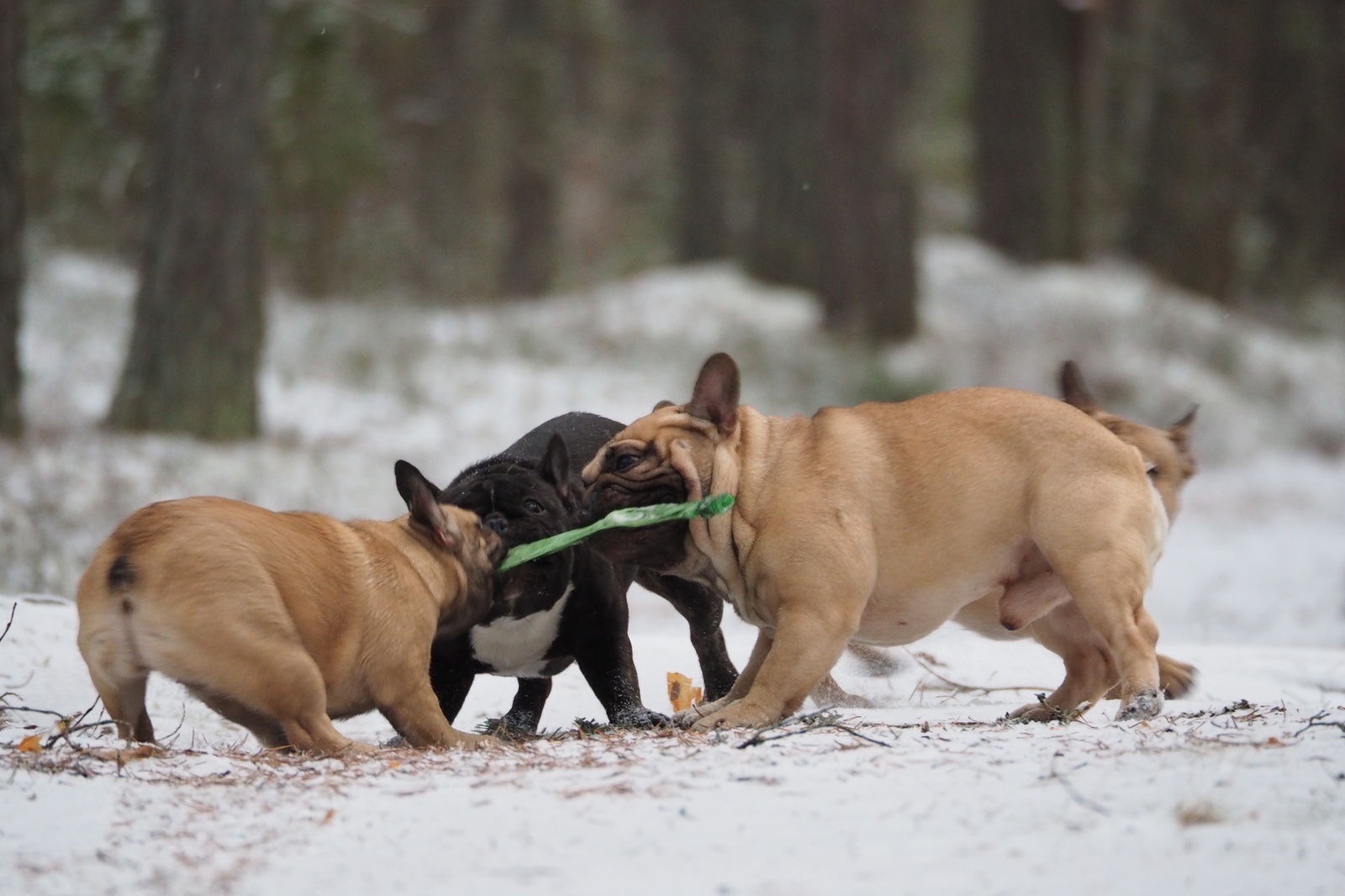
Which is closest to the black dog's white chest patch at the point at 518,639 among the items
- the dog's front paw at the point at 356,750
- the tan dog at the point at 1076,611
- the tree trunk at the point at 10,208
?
the dog's front paw at the point at 356,750

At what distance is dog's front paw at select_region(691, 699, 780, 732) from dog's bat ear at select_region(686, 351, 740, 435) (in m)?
1.12

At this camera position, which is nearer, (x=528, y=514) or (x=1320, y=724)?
(x=1320, y=724)

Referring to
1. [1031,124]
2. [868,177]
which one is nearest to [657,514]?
[868,177]

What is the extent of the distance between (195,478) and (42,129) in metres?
14.3

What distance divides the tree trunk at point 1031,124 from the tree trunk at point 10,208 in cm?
1581

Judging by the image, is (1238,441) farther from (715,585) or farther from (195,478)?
(715,585)

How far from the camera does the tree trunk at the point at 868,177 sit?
18.9 m

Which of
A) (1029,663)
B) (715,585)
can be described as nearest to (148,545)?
(715,585)

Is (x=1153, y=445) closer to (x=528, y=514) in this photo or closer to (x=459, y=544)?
(x=528, y=514)

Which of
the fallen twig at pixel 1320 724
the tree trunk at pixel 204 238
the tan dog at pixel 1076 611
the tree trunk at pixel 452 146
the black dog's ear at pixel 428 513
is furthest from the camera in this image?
the tree trunk at pixel 452 146

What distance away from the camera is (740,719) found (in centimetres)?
509

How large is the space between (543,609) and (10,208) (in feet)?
24.2

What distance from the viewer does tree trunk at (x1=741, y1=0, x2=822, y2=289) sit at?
22.7 metres

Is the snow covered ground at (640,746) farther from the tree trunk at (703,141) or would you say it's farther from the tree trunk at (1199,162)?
the tree trunk at (703,141)
